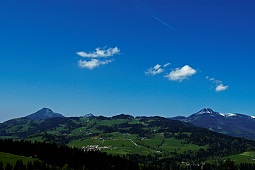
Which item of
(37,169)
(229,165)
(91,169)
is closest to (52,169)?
(37,169)

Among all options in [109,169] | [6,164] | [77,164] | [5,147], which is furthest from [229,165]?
[5,147]

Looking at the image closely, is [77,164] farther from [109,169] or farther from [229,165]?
[229,165]

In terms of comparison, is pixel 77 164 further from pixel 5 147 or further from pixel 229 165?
pixel 229 165

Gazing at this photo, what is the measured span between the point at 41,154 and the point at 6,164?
40.5m

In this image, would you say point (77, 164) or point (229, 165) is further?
point (77, 164)

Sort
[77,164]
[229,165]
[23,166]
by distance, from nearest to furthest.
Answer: [23,166], [229,165], [77,164]

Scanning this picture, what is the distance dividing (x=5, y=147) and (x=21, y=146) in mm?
9109

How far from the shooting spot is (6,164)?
15538 cm

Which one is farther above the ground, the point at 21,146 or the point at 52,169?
the point at 21,146

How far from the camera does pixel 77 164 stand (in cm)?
19638

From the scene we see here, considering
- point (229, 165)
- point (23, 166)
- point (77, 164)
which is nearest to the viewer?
point (23, 166)

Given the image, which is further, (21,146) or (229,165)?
(21,146)

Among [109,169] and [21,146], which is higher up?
[21,146]

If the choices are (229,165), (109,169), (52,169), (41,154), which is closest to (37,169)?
(52,169)
